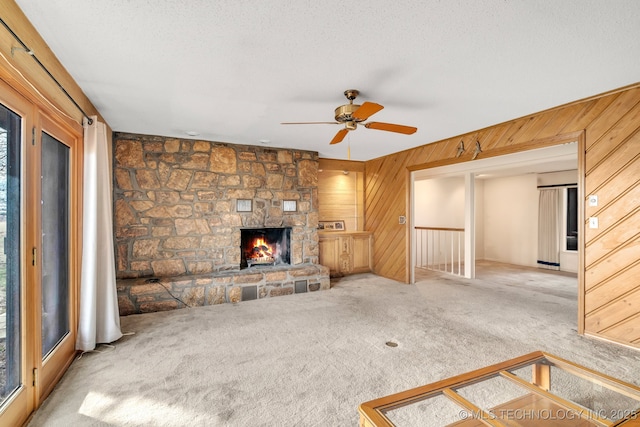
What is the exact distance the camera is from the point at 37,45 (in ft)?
6.36

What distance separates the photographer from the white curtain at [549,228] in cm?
690

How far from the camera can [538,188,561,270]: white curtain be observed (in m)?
6.90

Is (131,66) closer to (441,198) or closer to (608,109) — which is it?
(608,109)

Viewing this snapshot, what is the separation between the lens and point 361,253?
6.44 meters

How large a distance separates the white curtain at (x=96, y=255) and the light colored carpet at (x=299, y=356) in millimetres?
230

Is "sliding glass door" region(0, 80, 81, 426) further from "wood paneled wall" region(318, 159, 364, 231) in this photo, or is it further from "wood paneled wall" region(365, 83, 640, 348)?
"wood paneled wall" region(365, 83, 640, 348)

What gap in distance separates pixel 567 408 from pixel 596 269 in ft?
7.14

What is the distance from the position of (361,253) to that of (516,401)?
467 centimetres

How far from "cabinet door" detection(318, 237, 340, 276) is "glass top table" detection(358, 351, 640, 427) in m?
3.94

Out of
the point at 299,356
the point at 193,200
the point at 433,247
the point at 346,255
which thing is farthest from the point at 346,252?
the point at 299,356

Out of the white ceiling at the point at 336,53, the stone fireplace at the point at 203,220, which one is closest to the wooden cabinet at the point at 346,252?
the stone fireplace at the point at 203,220

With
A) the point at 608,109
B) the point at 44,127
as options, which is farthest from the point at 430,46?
the point at 44,127

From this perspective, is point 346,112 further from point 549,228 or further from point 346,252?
point 549,228

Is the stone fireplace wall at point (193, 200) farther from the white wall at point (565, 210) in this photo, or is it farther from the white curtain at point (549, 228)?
Answer: the white wall at point (565, 210)
